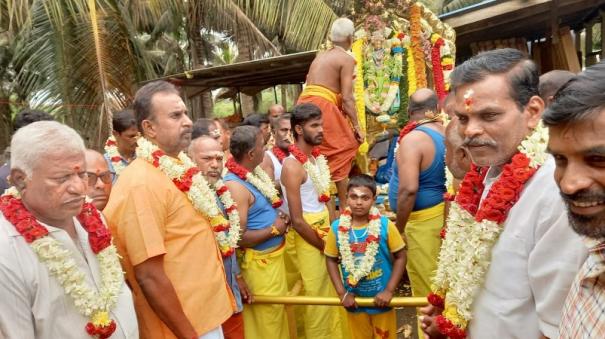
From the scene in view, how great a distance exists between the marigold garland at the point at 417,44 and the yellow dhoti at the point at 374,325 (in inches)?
171

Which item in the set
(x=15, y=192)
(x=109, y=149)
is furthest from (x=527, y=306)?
(x=109, y=149)

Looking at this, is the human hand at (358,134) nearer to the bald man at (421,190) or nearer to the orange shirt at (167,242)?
the bald man at (421,190)

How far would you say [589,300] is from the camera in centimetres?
135

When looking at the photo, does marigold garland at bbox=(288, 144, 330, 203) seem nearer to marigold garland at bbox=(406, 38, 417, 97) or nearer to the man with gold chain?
the man with gold chain

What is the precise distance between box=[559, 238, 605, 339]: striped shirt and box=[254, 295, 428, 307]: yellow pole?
5.79ft

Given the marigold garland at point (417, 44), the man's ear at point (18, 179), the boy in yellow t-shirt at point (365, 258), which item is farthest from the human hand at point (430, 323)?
the marigold garland at point (417, 44)

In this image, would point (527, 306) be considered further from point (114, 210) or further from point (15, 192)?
point (15, 192)

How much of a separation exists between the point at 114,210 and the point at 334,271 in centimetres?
171

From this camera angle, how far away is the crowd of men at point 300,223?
63.6 inches

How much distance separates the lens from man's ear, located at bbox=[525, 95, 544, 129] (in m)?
1.99

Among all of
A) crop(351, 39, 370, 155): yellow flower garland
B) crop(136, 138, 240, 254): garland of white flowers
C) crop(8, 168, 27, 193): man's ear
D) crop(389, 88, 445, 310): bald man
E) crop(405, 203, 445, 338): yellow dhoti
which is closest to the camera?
crop(8, 168, 27, 193): man's ear

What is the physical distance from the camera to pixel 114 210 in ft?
8.59

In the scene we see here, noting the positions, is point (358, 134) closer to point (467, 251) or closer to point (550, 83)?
point (550, 83)

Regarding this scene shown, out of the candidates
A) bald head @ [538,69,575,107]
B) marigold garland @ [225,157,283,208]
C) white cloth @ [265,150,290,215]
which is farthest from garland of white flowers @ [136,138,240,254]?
bald head @ [538,69,575,107]
